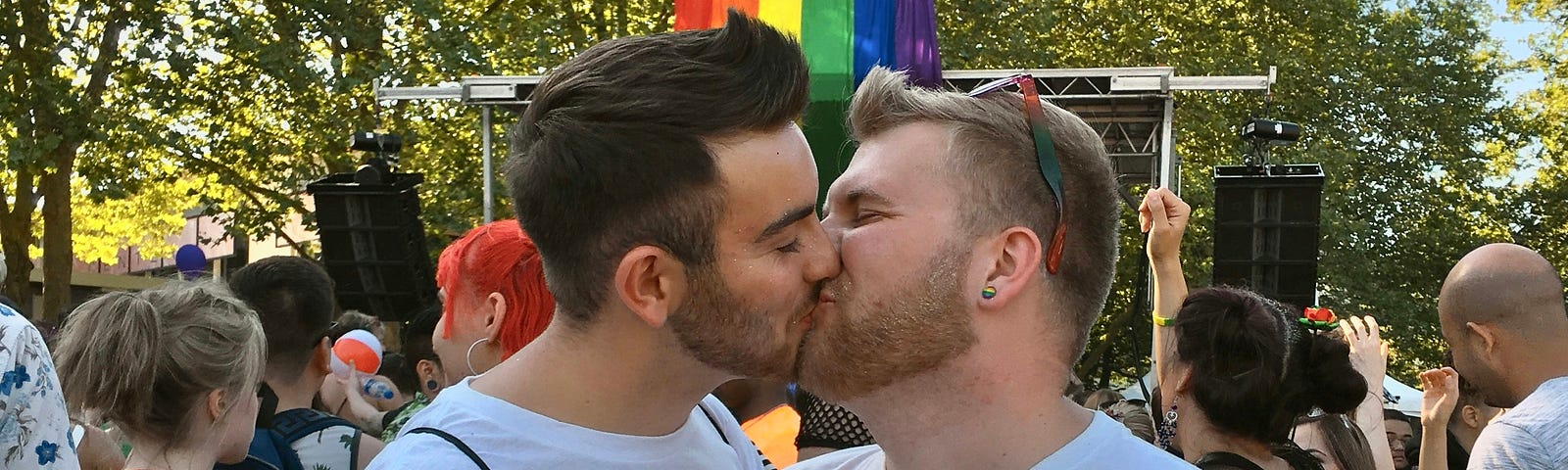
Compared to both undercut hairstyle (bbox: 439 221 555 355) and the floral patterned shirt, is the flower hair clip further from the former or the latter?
the floral patterned shirt

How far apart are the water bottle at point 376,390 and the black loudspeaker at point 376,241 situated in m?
5.31

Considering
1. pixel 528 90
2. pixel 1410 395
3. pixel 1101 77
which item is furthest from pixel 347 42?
pixel 1410 395

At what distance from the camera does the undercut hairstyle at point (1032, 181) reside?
2.11m

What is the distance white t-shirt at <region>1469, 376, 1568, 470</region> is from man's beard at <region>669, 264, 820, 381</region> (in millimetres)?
2679

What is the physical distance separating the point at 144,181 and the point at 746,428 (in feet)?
52.5

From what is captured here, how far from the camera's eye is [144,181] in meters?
17.8

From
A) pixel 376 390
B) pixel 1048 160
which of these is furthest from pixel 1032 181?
pixel 376 390

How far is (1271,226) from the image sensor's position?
11.1 m

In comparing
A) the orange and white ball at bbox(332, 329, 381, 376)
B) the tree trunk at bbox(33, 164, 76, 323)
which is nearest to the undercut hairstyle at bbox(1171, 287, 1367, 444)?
the orange and white ball at bbox(332, 329, 381, 376)

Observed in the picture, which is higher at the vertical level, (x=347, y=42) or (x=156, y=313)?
(x=347, y=42)

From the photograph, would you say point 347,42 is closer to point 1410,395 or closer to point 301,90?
point 301,90

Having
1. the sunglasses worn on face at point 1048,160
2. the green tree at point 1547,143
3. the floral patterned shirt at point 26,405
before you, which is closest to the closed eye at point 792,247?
the sunglasses worn on face at point 1048,160

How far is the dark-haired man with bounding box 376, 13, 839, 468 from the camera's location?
1.97 m

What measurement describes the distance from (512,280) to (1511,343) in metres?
2.81
